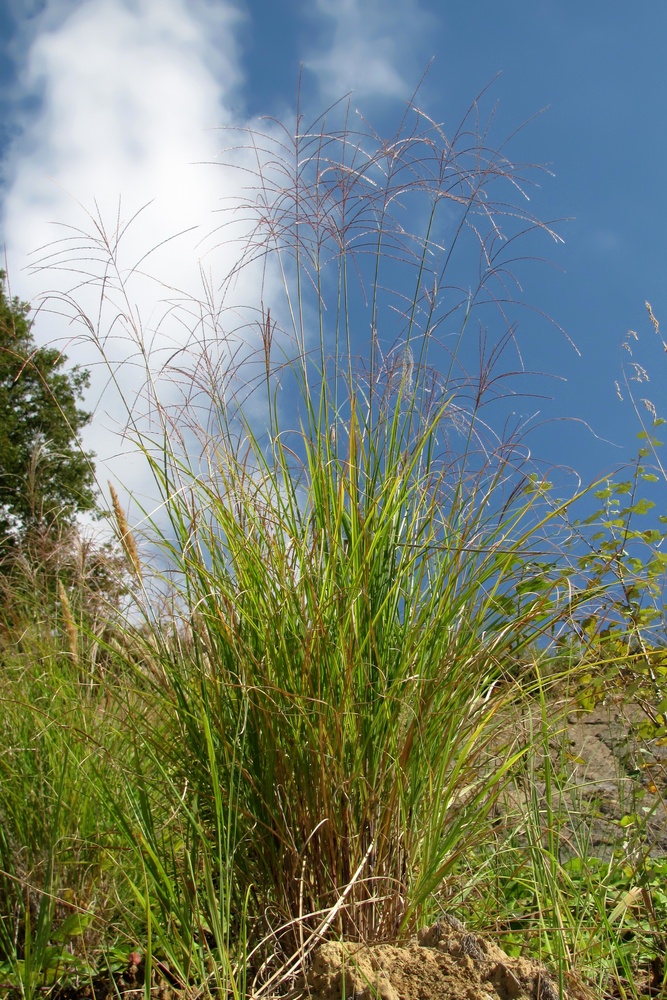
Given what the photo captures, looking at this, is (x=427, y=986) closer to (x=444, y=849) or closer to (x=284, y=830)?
(x=444, y=849)

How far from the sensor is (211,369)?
7.32 ft

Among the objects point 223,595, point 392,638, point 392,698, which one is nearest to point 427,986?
point 392,698

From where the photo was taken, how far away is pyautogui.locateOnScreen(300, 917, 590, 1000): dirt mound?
1443 mm

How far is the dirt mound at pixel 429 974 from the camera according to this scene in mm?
1443

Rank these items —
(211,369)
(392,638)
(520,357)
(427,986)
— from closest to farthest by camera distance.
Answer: (427,986), (392,638), (211,369), (520,357)

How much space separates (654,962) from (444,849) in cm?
114

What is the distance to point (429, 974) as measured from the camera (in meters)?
1.48

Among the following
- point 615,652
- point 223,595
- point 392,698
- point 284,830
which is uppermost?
point 615,652

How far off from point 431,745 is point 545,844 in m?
1.40

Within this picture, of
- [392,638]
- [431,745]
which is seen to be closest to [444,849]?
[431,745]

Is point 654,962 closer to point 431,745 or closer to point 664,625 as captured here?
point 664,625

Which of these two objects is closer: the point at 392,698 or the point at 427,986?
the point at 427,986

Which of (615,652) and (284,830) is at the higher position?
(615,652)

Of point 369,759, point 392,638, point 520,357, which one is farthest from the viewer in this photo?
point 520,357
